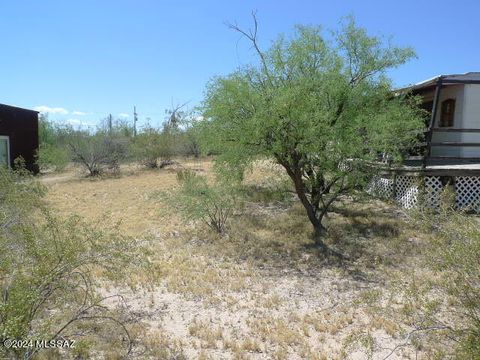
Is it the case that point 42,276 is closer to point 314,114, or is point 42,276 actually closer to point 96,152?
point 314,114

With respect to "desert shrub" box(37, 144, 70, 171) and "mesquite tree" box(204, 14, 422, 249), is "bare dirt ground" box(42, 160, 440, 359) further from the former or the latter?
"desert shrub" box(37, 144, 70, 171)

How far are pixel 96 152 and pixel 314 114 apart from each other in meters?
17.5

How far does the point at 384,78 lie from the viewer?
→ 35.8 feet

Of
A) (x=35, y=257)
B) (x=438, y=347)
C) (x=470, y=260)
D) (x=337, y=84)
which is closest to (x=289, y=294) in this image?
(x=438, y=347)

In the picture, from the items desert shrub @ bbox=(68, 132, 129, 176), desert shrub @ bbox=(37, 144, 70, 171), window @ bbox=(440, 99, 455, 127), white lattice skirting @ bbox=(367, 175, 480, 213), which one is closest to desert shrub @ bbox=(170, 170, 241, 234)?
white lattice skirting @ bbox=(367, 175, 480, 213)

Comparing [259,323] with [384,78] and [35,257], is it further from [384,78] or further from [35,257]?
[384,78]

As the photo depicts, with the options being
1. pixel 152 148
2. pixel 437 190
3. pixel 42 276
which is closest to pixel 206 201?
pixel 42 276

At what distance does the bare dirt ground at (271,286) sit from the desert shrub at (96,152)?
1125 centimetres

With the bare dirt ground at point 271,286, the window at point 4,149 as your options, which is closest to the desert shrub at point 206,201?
the bare dirt ground at point 271,286

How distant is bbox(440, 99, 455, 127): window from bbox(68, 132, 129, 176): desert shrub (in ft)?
54.5

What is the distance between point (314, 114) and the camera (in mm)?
7848

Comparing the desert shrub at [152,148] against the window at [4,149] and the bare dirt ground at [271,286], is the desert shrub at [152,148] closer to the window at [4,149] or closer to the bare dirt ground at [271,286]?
the window at [4,149]

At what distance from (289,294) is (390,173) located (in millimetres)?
6914

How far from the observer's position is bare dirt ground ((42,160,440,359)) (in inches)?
181
